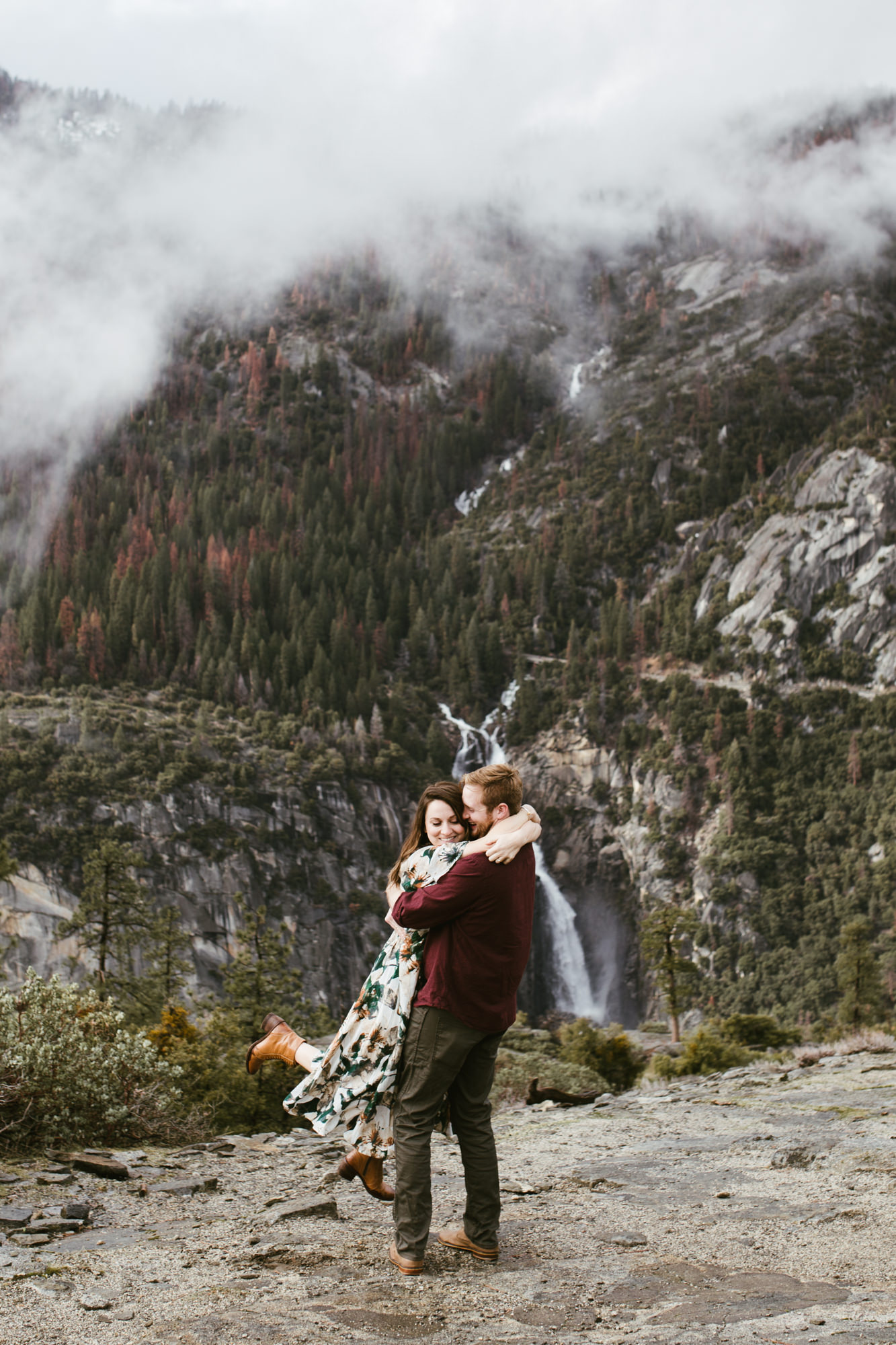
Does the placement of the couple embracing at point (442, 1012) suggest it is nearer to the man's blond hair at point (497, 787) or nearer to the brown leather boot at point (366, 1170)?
the man's blond hair at point (497, 787)

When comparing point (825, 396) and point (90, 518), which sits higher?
point (825, 396)

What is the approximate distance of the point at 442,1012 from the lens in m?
5.39

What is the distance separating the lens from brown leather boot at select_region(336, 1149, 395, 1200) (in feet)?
19.7

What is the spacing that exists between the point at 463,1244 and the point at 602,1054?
838 inches

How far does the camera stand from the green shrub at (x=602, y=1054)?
24.3 m

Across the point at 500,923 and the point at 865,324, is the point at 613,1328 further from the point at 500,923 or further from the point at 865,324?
the point at 865,324

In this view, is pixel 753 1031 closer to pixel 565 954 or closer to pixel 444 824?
pixel 444 824

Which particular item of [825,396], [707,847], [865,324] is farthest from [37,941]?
[865,324]

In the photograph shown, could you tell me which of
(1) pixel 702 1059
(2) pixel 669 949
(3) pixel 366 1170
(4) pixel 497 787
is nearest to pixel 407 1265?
(3) pixel 366 1170

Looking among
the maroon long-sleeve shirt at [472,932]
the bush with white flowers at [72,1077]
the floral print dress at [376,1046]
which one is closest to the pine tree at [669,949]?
the bush with white flowers at [72,1077]

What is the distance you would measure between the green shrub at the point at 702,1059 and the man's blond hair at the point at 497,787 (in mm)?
16185

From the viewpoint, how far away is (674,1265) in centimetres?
540

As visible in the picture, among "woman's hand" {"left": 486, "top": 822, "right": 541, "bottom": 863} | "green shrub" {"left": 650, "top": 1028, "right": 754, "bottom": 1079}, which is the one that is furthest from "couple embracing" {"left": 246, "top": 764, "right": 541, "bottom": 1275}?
"green shrub" {"left": 650, "top": 1028, "right": 754, "bottom": 1079}

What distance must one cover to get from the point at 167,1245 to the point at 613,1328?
3016mm
